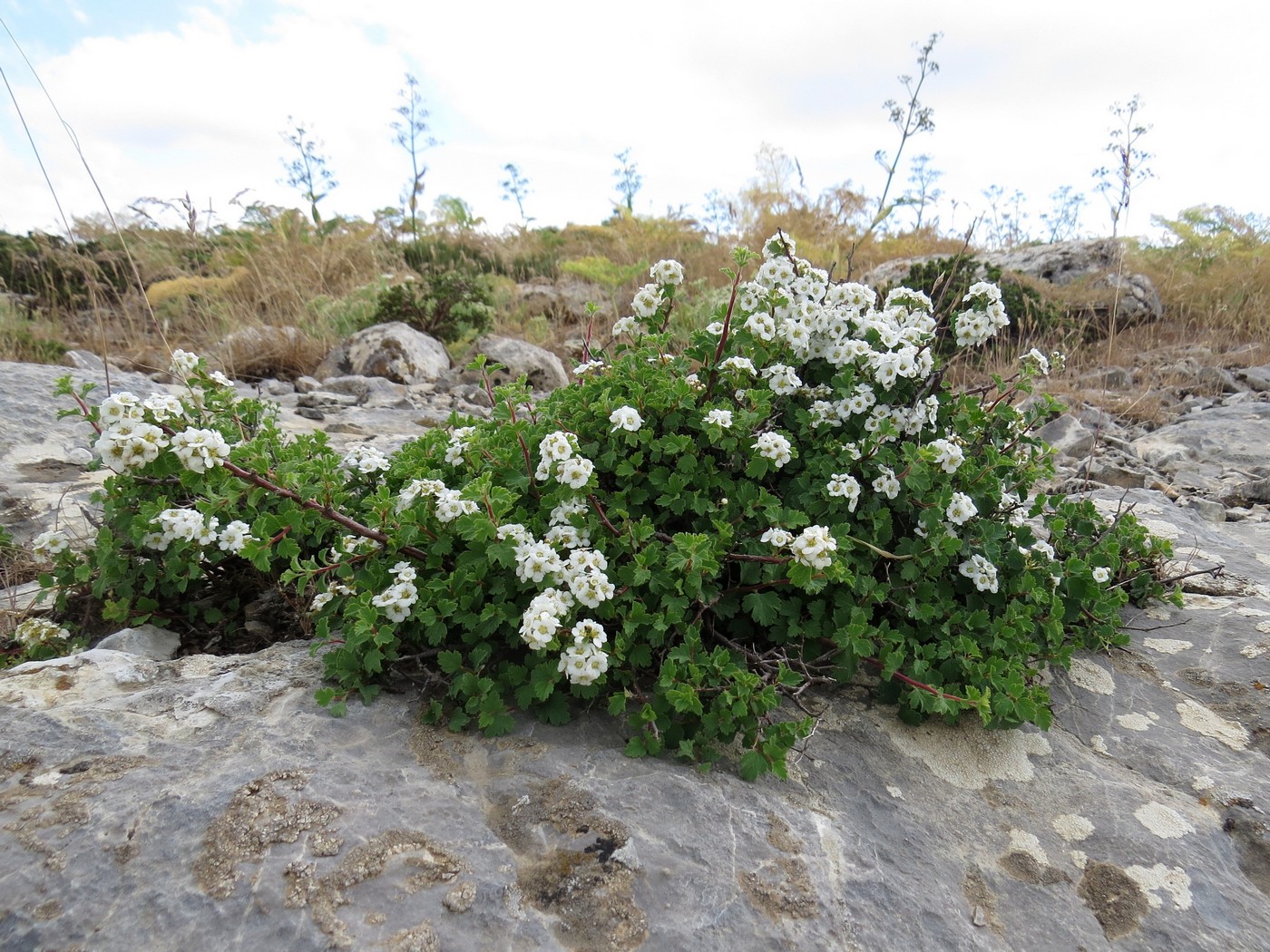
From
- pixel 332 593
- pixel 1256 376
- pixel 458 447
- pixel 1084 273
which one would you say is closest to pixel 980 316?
pixel 458 447

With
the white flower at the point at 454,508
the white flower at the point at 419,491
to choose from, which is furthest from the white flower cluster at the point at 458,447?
the white flower at the point at 454,508

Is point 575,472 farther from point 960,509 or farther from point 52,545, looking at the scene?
point 52,545

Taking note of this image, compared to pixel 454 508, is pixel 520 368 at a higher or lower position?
higher

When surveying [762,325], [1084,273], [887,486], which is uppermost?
[1084,273]

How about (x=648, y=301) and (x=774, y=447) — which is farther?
(x=648, y=301)

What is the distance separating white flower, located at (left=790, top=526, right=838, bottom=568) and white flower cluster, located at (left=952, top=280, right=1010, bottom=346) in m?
1.06

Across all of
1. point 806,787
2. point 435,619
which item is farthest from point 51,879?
point 806,787

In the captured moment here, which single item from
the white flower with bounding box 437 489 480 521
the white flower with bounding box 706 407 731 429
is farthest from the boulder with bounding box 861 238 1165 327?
the white flower with bounding box 437 489 480 521

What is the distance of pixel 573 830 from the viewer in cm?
186

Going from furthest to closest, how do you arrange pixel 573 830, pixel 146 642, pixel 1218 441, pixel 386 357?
pixel 386 357 → pixel 1218 441 → pixel 146 642 → pixel 573 830

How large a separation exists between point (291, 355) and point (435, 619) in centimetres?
632

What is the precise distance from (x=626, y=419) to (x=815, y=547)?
2.22 feet

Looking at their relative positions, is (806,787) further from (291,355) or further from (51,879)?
(291,355)

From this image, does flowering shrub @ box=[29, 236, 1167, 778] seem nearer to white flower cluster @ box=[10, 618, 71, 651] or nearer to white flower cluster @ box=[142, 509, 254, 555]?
white flower cluster @ box=[142, 509, 254, 555]
